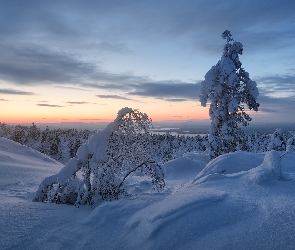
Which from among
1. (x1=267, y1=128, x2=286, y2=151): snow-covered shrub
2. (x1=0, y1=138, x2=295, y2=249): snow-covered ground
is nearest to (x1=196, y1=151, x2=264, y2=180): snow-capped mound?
(x1=0, y1=138, x2=295, y2=249): snow-covered ground

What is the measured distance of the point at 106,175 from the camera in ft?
26.0

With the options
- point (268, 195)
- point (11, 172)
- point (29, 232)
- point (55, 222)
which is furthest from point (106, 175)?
point (11, 172)

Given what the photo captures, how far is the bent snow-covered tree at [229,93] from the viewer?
757 inches

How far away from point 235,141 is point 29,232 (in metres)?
18.5

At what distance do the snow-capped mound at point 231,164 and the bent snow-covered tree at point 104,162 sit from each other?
8.07ft

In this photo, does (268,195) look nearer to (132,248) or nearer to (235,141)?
(132,248)

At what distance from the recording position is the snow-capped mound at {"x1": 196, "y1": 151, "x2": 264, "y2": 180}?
849 cm

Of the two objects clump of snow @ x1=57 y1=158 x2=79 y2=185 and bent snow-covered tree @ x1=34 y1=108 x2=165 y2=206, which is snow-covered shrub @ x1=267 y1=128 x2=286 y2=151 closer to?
bent snow-covered tree @ x1=34 y1=108 x2=165 y2=206

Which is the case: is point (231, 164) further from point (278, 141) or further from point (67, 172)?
point (278, 141)

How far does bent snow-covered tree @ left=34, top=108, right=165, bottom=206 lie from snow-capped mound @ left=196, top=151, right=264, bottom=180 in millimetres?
2459

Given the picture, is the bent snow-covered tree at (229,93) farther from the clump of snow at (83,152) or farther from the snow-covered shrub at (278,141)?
the snow-covered shrub at (278,141)

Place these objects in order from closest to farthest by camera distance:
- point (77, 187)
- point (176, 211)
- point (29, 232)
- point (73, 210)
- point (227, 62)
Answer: point (176, 211), point (29, 232), point (73, 210), point (77, 187), point (227, 62)

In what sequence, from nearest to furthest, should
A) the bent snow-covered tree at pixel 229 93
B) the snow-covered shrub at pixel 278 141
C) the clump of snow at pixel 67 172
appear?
1. the clump of snow at pixel 67 172
2. the bent snow-covered tree at pixel 229 93
3. the snow-covered shrub at pixel 278 141

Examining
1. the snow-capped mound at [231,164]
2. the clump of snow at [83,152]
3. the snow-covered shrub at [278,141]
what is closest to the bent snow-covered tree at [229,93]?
the snow-capped mound at [231,164]
